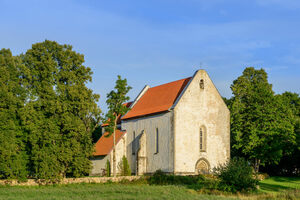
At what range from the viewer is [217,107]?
53.1 metres

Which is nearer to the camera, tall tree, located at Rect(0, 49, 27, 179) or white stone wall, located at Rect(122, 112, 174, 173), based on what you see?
tall tree, located at Rect(0, 49, 27, 179)

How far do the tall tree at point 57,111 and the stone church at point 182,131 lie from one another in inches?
273

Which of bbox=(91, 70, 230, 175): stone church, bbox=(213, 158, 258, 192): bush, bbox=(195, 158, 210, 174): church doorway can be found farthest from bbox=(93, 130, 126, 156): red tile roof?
bbox=(213, 158, 258, 192): bush

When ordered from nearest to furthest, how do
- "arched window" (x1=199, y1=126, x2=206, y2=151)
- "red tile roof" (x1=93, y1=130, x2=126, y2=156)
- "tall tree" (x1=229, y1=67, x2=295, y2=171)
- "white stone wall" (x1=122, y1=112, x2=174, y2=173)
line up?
"white stone wall" (x1=122, y1=112, x2=174, y2=173) → "arched window" (x1=199, y1=126, x2=206, y2=151) → "red tile roof" (x1=93, y1=130, x2=126, y2=156) → "tall tree" (x1=229, y1=67, x2=295, y2=171)

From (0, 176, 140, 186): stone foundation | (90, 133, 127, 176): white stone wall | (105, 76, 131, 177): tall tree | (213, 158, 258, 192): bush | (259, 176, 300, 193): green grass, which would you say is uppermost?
(105, 76, 131, 177): tall tree

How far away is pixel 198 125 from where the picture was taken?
5125 cm

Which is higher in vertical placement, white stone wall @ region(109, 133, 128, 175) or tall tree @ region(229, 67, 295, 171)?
tall tree @ region(229, 67, 295, 171)

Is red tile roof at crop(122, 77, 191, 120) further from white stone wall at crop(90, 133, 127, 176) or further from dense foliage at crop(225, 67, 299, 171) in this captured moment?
dense foliage at crop(225, 67, 299, 171)

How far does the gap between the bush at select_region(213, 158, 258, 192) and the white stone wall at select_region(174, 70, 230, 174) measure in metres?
12.6

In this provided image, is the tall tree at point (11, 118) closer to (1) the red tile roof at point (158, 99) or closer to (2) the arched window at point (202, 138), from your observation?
(1) the red tile roof at point (158, 99)

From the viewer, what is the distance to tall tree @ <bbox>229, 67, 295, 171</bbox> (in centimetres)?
5884

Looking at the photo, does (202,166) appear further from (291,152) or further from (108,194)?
(108,194)

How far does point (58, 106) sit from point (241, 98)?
27.9m

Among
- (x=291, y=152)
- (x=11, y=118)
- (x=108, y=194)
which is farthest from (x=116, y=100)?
(x=291, y=152)
